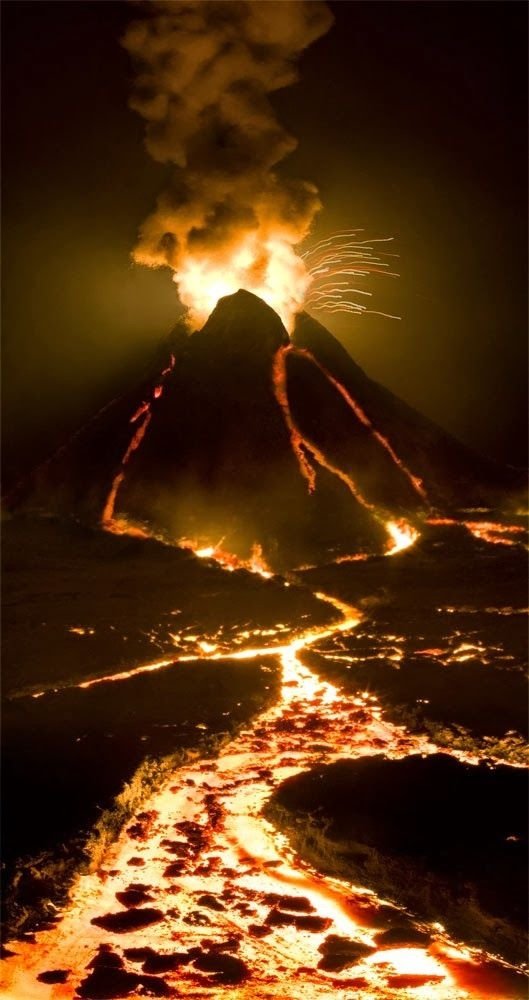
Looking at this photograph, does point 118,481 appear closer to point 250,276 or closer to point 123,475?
point 123,475

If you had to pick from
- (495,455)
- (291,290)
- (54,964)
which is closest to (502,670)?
(54,964)

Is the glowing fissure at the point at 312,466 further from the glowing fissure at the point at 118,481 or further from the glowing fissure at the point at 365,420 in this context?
the glowing fissure at the point at 118,481

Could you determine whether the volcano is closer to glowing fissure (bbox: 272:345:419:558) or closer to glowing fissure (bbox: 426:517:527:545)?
glowing fissure (bbox: 272:345:419:558)

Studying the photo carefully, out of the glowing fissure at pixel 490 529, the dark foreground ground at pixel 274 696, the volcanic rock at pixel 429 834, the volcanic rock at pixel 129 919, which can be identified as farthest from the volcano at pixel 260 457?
the volcanic rock at pixel 129 919

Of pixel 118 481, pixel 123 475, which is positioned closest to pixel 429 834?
pixel 118 481

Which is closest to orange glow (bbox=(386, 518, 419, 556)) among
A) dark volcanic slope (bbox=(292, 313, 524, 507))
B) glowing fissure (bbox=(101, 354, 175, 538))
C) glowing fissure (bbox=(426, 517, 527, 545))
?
glowing fissure (bbox=(426, 517, 527, 545))

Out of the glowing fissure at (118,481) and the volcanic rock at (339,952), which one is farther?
the glowing fissure at (118,481)

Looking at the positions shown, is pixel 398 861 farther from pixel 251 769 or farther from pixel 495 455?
pixel 495 455
